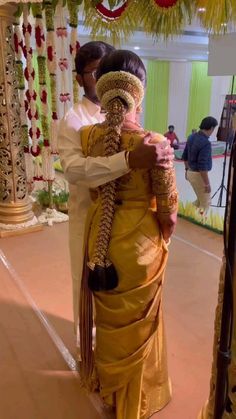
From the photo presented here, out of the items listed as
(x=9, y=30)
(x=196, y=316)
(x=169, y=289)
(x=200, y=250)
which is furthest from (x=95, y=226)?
(x=9, y=30)

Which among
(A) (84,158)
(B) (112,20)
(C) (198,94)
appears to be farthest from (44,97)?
(C) (198,94)

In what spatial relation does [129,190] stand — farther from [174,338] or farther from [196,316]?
[196,316]

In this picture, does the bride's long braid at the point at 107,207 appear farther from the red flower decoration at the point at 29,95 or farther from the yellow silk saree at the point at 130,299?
the red flower decoration at the point at 29,95

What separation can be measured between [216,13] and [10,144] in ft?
6.92

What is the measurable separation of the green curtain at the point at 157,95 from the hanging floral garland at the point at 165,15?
7749 millimetres

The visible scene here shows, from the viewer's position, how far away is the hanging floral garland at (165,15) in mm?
2416

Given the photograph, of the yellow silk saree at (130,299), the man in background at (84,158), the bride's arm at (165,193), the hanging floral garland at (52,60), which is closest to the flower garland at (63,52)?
the hanging floral garland at (52,60)

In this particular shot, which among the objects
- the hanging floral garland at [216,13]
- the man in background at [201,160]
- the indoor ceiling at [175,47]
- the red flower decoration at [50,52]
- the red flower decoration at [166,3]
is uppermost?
the indoor ceiling at [175,47]

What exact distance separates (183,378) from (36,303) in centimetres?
108

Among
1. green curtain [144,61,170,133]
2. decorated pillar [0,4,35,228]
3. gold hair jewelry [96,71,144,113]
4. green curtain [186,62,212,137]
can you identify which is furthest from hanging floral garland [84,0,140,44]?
green curtain [186,62,212,137]

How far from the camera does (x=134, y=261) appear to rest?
1341 mm

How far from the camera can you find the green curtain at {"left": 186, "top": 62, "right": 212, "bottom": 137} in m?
10.4

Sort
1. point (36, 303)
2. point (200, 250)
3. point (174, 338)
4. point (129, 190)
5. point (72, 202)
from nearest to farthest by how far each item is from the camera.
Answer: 1. point (129, 190)
2. point (72, 202)
3. point (174, 338)
4. point (36, 303)
5. point (200, 250)

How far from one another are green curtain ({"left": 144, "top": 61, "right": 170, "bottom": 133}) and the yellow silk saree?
934 centimetres
